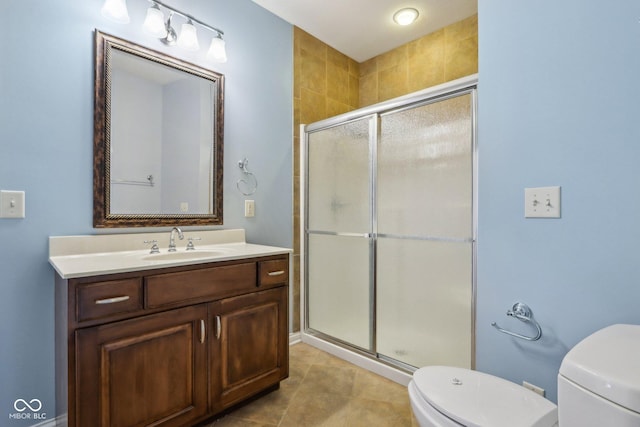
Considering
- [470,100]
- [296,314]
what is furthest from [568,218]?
[296,314]

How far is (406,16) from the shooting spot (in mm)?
2340

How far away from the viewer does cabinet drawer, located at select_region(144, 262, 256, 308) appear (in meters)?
1.28

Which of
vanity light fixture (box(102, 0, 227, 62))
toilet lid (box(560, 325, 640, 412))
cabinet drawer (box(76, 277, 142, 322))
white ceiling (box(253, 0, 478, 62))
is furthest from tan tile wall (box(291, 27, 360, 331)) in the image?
toilet lid (box(560, 325, 640, 412))

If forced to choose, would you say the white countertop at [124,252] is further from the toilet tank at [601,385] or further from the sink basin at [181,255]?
the toilet tank at [601,385]

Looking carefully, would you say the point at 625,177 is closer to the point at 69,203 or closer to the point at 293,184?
the point at 293,184

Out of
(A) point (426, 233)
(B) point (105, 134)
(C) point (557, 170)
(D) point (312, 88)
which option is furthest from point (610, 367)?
(D) point (312, 88)

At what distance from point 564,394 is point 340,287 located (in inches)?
65.4

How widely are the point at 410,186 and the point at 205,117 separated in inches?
52.6

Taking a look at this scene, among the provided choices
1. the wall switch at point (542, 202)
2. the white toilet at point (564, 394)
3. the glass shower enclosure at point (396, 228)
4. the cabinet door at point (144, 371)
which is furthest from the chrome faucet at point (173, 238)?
the wall switch at point (542, 202)

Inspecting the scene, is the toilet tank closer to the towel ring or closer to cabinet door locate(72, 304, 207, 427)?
cabinet door locate(72, 304, 207, 427)

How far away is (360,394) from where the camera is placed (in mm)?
1795

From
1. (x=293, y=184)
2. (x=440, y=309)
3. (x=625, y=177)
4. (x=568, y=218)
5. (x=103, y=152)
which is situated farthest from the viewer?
(x=293, y=184)

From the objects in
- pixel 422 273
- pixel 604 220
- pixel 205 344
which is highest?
pixel 604 220

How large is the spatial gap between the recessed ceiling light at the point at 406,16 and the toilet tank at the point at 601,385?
91.8 inches
